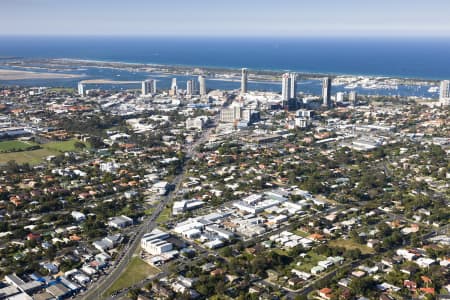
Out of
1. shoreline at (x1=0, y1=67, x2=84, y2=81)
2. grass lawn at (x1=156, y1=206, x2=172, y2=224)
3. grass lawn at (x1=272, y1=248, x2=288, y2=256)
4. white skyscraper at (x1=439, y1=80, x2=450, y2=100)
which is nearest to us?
grass lawn at (x1=272, y1=248, x2=288, y2=256)

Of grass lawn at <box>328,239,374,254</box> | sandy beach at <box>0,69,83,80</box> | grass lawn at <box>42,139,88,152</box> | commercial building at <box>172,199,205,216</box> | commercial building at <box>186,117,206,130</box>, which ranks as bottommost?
grass lawn at <box>328,239,374,254</box>

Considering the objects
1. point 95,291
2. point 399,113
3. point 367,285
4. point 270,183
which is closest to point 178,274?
point 95,291

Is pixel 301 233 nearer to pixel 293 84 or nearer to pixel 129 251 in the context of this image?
pixel 129 251

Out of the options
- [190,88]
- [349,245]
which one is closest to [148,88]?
[190,88]

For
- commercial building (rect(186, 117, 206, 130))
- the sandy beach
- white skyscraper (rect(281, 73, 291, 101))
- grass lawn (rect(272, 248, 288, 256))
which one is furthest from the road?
the sandy beach

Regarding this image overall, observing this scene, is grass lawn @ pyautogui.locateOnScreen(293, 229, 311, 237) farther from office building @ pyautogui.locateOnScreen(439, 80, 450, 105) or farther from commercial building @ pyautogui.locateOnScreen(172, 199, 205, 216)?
office building @ pyautogui.locateOnScreen(439, 80, 450, 105)

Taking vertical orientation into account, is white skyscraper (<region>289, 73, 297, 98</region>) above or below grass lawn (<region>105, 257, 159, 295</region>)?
above

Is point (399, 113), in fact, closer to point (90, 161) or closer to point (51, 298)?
point (90, 161)
